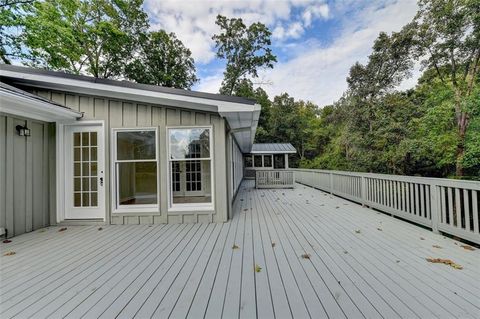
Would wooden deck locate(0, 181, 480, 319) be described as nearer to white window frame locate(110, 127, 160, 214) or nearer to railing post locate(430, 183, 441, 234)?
railing post locate(430, 183, 441, 234)

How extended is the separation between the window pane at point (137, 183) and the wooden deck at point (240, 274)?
3.20 feet

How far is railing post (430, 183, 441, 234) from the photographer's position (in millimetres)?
3451

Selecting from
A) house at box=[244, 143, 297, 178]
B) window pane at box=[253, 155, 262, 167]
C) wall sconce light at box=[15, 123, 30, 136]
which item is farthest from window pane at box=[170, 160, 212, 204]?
window pane at box=[253, 155, 262, 167]

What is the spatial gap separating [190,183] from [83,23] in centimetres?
1347

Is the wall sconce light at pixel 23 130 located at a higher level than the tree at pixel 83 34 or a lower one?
lower

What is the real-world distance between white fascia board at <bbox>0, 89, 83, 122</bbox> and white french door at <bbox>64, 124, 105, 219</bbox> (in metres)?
0.35

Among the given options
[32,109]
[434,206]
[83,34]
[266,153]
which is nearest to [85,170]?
[32,109]

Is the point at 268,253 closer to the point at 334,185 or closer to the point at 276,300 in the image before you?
the point at 276,300

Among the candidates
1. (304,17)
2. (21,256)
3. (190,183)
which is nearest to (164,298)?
(21,256)

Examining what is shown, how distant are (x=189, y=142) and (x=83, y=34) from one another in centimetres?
1345

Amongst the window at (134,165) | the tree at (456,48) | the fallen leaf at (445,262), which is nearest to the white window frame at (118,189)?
the window at (134,165)

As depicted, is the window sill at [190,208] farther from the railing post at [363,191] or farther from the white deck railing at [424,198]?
the railing post at [363,191]

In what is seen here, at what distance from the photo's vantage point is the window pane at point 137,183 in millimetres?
4680

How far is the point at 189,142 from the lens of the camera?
184 inches
